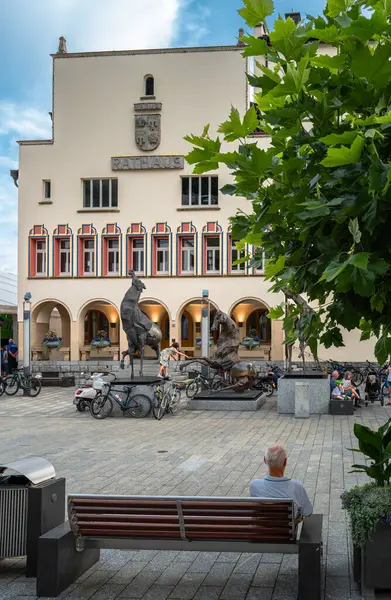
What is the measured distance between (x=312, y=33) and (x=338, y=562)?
459 centimetres

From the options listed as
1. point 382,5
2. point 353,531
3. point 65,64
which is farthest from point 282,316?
point 65,64

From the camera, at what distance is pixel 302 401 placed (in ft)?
57.7

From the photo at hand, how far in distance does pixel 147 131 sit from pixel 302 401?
85.0 ft

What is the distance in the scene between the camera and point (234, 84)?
39.1m

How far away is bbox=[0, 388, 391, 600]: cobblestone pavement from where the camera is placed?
5609 mm

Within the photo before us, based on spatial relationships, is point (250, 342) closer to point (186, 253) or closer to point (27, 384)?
point (186, 253)

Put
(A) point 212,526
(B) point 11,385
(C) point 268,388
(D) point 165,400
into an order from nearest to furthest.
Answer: (A) point 212,526, (D) point 165,400, (C) point 268,388, (B) point 11,385

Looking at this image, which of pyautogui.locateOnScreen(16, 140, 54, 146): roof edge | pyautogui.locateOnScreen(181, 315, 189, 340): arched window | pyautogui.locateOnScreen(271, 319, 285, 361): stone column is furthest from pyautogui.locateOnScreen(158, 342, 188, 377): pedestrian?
pyautogui.locateOnScreen(16, 140, 54, 146): roof edge

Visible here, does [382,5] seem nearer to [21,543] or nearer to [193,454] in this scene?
[21,543]

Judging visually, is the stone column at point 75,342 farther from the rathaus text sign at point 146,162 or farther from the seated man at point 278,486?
the seated man at point 278,486

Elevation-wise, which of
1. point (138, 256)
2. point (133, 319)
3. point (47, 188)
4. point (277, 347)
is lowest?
point (277, 347)

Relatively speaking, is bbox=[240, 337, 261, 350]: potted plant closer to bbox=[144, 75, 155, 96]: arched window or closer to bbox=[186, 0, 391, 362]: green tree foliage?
bbox=[144, 75, 155, 96]: arched window

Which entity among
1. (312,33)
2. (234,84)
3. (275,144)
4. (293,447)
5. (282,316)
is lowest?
(293,447)

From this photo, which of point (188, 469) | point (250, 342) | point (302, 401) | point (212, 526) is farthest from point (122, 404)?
point (250, 342)
